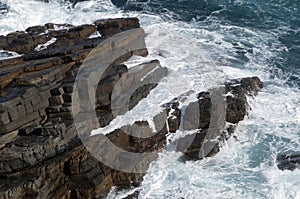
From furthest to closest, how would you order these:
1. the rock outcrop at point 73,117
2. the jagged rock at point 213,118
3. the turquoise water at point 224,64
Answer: the jagged rock at point 213,118 < the turquoise water at point 224,64 < the rock outcrop at point 73,117

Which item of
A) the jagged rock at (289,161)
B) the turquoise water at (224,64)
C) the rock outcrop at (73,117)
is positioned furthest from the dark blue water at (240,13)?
the jagged rock at (289,161)

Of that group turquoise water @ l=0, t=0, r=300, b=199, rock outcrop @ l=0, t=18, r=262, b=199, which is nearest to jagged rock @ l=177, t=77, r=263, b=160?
rock outcrop @ l=0, t=18, r=262, b=199

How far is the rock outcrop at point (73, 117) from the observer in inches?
643

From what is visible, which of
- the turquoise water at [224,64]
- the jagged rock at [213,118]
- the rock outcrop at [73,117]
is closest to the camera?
the rock outcrop at [73,117]

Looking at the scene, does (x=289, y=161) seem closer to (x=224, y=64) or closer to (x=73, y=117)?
(x=224, y=64)

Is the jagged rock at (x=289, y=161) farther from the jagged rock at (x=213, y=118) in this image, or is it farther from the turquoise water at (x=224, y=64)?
the jagged rock at (x=213, y=118)

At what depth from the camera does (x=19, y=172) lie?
1593 centimetres

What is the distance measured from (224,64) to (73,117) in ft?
42.6

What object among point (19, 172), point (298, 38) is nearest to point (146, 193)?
point (19, 172)

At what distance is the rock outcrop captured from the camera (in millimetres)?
16328

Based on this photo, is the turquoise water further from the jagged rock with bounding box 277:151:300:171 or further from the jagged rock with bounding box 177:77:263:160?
the jagged rock with bounding box 177:77:263:160

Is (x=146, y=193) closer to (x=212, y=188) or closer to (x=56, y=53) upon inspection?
(x=212, y=188)

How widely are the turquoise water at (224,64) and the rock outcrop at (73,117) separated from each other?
86cm

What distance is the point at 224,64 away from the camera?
28.3 m
